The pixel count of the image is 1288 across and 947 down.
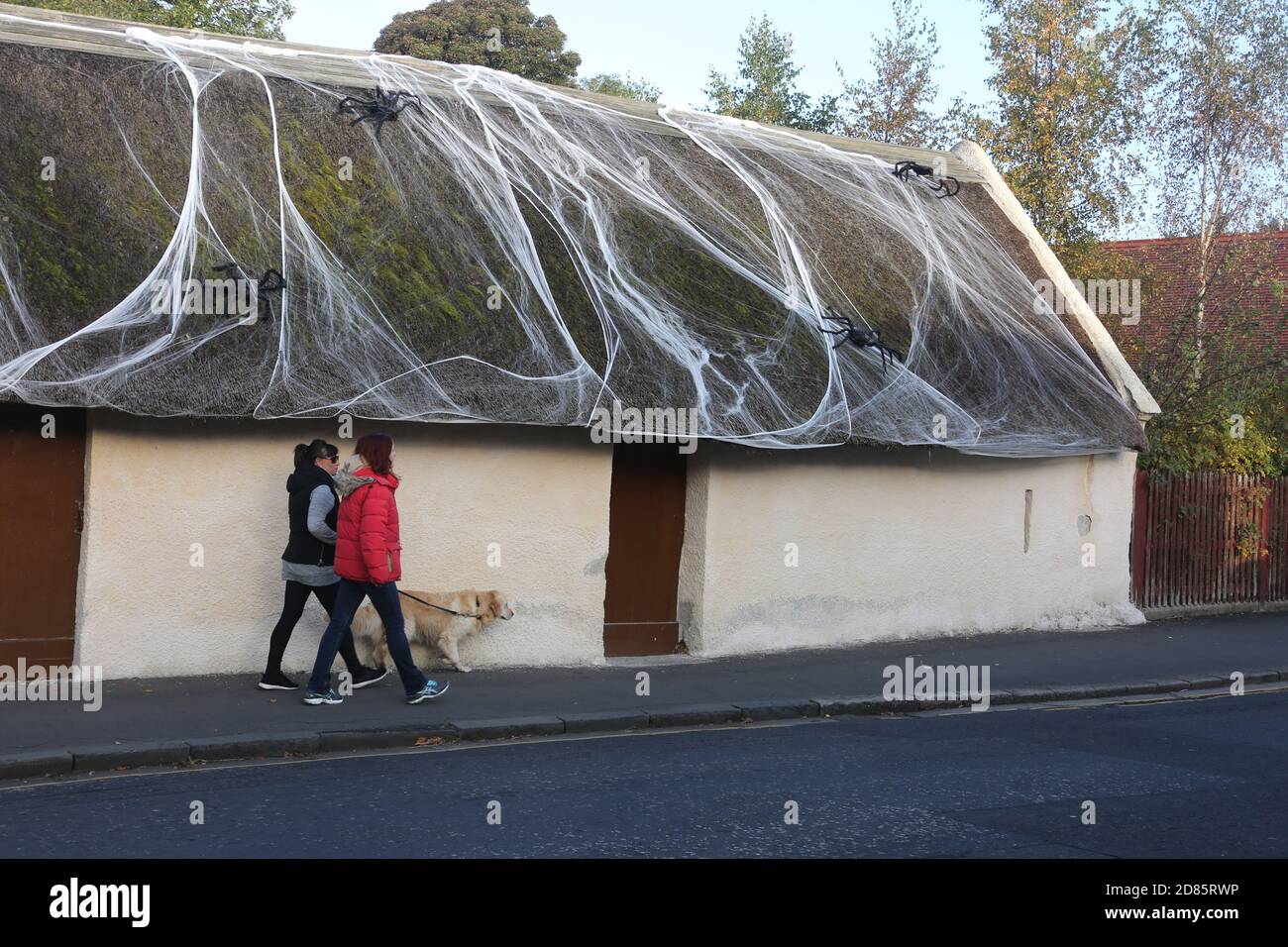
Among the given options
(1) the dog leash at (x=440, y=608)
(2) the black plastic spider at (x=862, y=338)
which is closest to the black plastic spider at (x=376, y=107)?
(1) the dog leash at (x=440, y=608)

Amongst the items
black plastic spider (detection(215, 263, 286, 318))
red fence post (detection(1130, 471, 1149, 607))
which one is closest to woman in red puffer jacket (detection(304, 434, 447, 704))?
black plastic spider (detection(215, 263, 286, 318))

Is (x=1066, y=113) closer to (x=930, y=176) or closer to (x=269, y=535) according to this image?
(x=930, y=176)

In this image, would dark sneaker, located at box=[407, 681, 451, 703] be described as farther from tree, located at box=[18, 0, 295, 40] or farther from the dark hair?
tree, located at box=[18, 0, 295, 40]

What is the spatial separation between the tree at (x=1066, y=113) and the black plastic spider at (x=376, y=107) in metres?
12.6

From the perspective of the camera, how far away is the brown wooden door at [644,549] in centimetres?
1223

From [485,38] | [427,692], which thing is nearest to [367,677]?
[427,692]

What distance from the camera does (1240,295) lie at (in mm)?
21109

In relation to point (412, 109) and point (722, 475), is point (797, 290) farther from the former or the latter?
point (412, 109)

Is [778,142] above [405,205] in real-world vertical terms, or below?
above

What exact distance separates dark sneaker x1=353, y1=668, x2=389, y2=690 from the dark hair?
5.54ft

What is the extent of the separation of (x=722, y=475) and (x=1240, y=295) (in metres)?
12.5

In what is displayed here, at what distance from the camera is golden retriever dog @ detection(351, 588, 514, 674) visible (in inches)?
417

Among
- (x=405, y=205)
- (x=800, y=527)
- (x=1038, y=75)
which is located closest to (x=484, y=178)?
(x=405, y=205)

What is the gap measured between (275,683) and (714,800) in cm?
395
